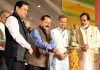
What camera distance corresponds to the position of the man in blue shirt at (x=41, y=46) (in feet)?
12.9

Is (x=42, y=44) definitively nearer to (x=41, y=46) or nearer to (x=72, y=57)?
(x=41, y=46)

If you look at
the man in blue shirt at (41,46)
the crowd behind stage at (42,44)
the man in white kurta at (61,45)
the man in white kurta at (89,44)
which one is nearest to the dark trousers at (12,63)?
the crowd behind stage at (42,44)

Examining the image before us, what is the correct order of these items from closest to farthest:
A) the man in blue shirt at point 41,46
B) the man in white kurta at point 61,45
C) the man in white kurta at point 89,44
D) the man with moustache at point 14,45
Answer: the man with moustache at point 14,45
the man in blue shirt at point 41,46
the man in white kurta at point 61,45
the man in white kurta at point 89,44

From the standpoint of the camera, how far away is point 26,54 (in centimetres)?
369

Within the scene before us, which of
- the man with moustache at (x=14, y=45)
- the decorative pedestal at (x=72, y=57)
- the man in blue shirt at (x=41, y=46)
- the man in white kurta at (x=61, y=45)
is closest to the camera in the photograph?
the man with moustache at (x=14, y=45)

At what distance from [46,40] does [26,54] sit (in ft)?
1.48

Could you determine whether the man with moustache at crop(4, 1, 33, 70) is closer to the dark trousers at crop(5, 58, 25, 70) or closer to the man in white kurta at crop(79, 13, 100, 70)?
the dark trousers at crop(5, 58, 25, 70)

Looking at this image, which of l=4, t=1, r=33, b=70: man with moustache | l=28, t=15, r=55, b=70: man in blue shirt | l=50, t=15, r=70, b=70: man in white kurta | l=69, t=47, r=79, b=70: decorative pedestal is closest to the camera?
l=4, t=1, r=33, b=70: man with moustache

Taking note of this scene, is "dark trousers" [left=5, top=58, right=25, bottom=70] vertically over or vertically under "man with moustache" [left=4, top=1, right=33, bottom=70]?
under

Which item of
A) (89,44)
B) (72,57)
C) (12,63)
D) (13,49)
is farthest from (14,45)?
(89,44)

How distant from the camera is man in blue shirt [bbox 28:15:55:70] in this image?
12.9 ft

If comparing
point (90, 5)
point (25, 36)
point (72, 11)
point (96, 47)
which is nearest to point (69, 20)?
point (72, 11)

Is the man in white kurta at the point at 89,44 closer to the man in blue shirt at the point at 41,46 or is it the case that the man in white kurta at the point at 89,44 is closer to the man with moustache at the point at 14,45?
the man in blue shirt at the point at 41,46

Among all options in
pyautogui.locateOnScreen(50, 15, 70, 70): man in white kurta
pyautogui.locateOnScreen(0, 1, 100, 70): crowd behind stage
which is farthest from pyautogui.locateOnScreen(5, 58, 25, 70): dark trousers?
pyautogui.locateOnScreen(50, 15, 70, 70): man in white kurta
